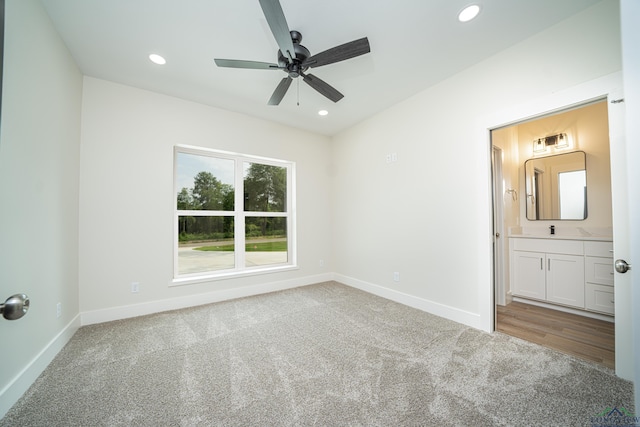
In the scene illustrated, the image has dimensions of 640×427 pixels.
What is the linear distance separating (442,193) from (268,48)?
2.43 metres

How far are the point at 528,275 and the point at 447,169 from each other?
1947 mm

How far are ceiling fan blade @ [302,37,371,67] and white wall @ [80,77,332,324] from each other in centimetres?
205

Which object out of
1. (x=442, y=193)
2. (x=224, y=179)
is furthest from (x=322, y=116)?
(x=442, y=193)

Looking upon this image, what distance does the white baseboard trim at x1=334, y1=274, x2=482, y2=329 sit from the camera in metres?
2.63

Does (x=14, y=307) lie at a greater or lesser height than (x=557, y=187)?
lesser

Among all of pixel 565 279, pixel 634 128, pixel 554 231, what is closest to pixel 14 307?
pixel 634 128

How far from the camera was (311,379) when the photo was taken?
5.87ft

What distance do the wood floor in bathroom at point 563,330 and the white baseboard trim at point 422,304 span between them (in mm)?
280

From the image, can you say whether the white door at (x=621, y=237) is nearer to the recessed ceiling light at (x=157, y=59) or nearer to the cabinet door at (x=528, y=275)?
the cabinet door at (x=528, y=275)

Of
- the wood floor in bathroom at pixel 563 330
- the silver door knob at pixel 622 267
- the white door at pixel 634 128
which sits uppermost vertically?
the white door at pixel 634 128

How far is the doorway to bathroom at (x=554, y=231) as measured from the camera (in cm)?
269

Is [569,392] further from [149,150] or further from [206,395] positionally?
[149,150]

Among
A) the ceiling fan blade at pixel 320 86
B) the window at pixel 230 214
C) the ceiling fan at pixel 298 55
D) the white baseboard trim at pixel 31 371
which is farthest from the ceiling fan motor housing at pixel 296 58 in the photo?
the white baseboard trim at pixel 31 371

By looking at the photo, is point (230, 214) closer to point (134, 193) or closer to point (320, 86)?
point (134, 193)
